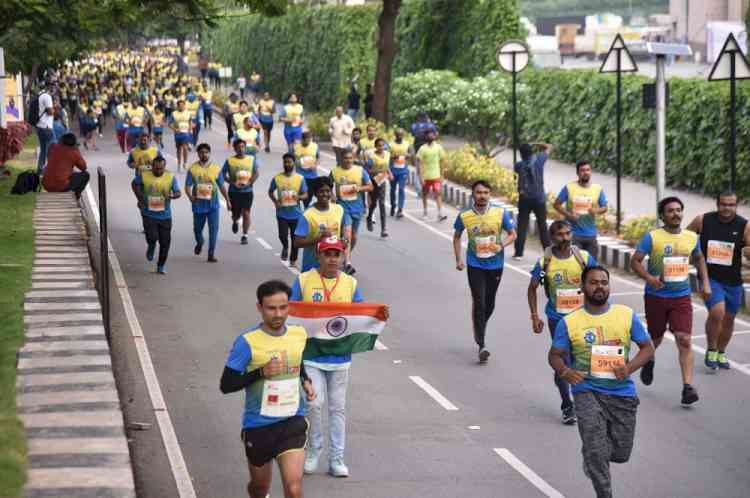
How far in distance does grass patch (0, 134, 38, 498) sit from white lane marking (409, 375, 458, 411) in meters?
3.76

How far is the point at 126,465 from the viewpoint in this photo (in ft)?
30.8

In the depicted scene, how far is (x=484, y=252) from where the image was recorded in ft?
50.6

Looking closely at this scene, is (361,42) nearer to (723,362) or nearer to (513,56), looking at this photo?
(513,56)

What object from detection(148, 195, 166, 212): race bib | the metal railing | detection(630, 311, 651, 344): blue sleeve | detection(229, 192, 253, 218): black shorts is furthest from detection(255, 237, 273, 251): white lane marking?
detection(630, 311, 651, 344): blue sleeve

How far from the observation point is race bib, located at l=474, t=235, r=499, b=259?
1544cm

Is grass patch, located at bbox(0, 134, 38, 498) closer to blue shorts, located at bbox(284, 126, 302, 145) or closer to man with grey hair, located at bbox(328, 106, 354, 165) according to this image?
man with grey hair, located at bbox(328, 106, 354, 165)

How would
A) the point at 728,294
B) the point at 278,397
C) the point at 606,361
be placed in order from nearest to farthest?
the point at 278,397, the point at 606,361, the point at 728,294

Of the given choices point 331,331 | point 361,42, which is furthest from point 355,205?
point 361,42

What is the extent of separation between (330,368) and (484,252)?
485 cm

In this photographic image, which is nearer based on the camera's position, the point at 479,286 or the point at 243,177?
the point at 479,286

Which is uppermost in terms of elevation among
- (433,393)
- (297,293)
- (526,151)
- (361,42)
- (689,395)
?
(361,42)

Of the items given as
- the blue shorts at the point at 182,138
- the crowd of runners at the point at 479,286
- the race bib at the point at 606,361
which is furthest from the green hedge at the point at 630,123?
the race bib at the point at 606,361

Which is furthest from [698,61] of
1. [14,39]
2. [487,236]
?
[487,236]

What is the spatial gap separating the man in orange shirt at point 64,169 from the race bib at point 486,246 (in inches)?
356
